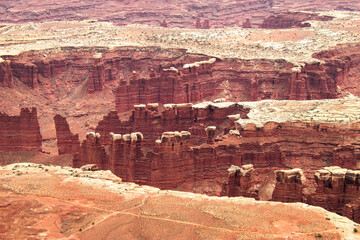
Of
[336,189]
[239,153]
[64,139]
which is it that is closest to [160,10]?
[64,139]

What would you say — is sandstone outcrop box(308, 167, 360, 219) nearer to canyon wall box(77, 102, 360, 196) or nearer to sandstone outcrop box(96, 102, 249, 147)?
canyon wall box(77, 102, 360, 196)

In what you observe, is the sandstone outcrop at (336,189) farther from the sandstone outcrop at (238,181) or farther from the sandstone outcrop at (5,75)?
the sandstone outcrop at (5,75)

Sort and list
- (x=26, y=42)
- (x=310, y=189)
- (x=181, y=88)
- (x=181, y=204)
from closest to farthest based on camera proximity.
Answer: (x=181, y=204) → (x=310, y=189) → (x=181, y=88) → (x=26, y=42)

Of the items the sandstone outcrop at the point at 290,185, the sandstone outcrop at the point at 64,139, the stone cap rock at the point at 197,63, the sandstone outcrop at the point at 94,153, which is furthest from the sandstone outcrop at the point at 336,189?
the stone cap rock at the point at 197,63

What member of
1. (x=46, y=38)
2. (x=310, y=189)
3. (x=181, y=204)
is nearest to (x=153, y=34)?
(x=46, y=38)

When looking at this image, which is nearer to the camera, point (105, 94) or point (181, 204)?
point (181, 204)

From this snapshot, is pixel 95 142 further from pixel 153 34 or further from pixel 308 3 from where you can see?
pixel 308 3

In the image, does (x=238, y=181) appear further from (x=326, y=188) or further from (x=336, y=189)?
(x=336, y=189)
